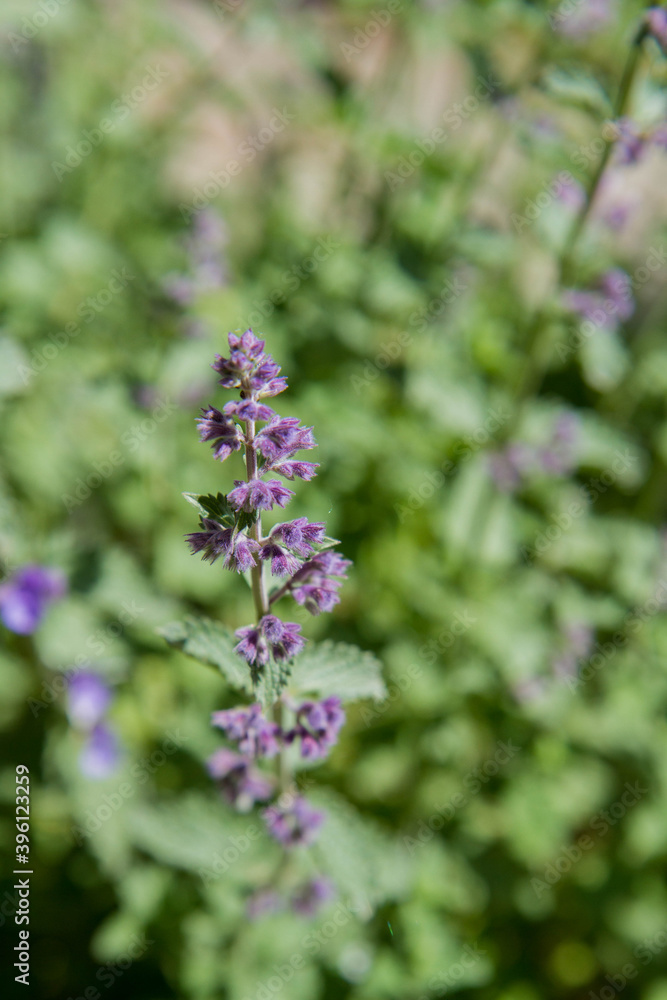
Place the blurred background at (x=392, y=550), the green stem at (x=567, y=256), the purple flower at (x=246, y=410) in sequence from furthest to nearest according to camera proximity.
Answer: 1. the blurred background at (x=392, y=550)
2. the green stem at (x=567, y=256)
3. the purple flower at (x=246, y=410)

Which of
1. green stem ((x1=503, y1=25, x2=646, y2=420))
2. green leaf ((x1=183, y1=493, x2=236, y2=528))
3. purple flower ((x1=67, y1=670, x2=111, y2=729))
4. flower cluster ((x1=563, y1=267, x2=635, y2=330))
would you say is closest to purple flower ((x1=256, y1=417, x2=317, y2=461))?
green leaf ((x1=183, y1=493, x2=236, y2=528))

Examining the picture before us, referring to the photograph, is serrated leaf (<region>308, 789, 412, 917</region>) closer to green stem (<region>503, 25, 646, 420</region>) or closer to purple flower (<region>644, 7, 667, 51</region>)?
green stem (<region>503, 25, 646, 420</region>)

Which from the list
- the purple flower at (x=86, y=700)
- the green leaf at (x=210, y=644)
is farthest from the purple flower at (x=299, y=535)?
the purple flower at (x=86, y=700)

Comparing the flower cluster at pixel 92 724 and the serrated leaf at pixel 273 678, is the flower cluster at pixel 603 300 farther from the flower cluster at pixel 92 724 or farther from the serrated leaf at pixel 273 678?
the flower cluster at pixel 92 724

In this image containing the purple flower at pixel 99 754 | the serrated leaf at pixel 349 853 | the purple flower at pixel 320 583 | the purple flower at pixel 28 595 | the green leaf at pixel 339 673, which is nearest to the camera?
the purple flower at pixel 320 583

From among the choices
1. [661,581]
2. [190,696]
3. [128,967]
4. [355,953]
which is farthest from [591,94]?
[128,967]
